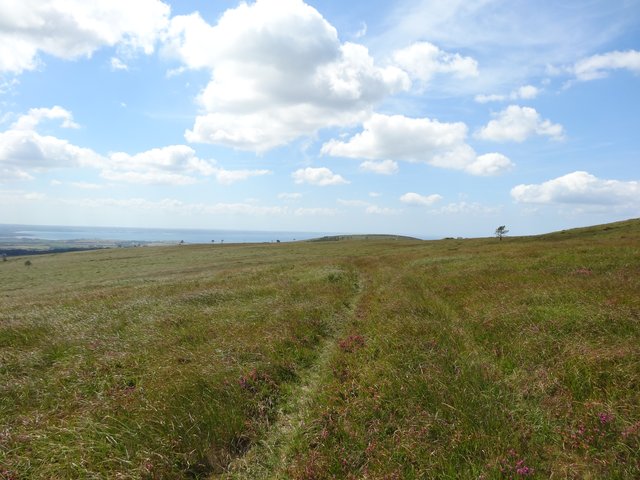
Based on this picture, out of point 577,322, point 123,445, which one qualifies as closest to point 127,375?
point 123,445

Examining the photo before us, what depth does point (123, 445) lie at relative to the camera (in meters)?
6.36

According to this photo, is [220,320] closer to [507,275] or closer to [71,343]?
[71,343]

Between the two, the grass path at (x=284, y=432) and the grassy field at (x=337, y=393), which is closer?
the grassy field at (x=337, y=393)

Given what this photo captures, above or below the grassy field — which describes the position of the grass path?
below

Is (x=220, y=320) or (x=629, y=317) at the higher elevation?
(x=629, y=317)

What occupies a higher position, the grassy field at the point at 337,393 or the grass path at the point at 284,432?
the grassy field at the point at 337,393

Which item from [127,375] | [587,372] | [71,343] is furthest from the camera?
[71,343]

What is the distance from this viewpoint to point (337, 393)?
26.7 feet

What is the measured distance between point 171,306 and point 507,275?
19.9 metres

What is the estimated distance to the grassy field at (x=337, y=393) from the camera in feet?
19.3

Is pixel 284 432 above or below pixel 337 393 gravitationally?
below

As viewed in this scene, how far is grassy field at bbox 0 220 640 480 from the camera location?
5.87 meters

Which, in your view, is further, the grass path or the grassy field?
the grass path

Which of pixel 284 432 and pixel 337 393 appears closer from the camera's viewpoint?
pixel 284 432
